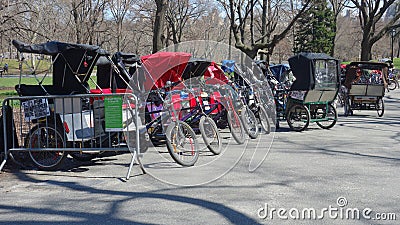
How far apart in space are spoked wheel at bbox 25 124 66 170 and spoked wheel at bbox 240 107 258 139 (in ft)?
14.0

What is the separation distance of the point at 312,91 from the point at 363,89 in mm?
5102

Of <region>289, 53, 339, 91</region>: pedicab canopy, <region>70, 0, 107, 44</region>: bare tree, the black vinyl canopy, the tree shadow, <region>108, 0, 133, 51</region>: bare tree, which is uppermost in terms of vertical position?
<region>108, 0, 133, 51</region>: bare tree

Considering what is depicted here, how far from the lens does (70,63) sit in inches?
341

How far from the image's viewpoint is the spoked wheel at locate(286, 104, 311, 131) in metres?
13.0

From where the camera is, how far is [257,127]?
1156 centimetres

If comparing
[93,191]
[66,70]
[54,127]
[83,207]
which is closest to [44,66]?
[66,70]

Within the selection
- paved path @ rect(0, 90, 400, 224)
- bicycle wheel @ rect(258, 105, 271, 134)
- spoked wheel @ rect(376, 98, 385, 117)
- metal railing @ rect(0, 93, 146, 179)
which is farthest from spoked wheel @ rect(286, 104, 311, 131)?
metal railing @ rect(0, 93, 146, 179)

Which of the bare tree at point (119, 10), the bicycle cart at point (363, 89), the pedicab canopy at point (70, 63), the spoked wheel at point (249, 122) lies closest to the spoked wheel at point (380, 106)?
the bicycle cart at point (363, 89)

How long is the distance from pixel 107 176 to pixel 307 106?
7.17 m

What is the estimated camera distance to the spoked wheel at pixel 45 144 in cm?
816

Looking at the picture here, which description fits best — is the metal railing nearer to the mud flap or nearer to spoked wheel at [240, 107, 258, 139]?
the mud flap

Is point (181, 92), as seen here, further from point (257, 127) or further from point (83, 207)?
point (83, 207)

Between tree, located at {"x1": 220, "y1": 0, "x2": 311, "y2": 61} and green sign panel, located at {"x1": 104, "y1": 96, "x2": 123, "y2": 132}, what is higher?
tree, located at {"x1": 220, "y1": 0, "x2": 311, "y2": 61}

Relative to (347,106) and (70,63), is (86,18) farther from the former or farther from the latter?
(70,63)
